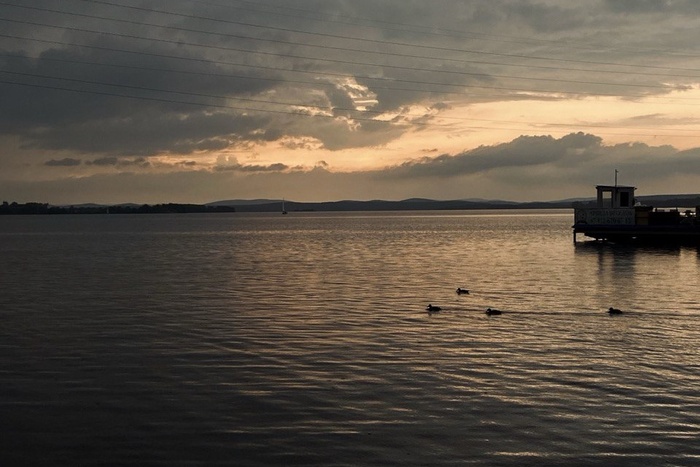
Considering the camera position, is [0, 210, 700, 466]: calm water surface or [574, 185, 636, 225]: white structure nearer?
[0, 210, 700, 466]: calm water surface

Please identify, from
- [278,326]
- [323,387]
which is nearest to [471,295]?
[278,326]

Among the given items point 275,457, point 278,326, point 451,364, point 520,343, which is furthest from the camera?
point 278,326

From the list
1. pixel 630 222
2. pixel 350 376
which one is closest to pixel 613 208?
pixel 630 222

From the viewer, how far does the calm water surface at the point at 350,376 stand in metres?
14.0

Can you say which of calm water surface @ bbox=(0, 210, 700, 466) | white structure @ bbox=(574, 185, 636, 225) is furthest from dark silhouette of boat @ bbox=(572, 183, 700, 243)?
calm water surface @ bbox=(0, 210, 700, 466)

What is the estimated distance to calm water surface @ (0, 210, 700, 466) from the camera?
13984 millimetres

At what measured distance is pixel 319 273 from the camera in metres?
52.5

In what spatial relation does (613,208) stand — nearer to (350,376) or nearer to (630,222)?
(630,222)

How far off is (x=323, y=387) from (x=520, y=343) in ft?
26.9

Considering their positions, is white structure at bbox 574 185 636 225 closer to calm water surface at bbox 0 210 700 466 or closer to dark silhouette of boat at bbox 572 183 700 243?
dark silhouette of boat at bbox 572 183 700 243

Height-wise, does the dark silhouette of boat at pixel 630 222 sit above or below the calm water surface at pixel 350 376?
above

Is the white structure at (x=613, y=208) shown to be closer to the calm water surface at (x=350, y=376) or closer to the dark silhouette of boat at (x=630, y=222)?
the dark silhouette of boat at (x=630, y=222)

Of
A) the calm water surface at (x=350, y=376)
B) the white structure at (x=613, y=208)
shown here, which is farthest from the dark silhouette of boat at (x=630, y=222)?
the calm water surface at (x=350, y=376)

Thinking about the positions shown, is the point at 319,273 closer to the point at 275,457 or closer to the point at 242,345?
the point at 242,345
